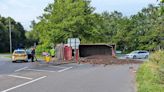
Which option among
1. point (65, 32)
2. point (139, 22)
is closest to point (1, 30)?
point (139, 22)

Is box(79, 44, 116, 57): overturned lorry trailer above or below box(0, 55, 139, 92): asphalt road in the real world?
above

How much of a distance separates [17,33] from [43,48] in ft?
147

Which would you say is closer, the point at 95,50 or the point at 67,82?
the point at 67,82

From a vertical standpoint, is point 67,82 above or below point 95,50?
below

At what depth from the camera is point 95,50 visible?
5362 centimetres

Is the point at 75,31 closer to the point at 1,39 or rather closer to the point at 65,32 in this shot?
the point at 65,32

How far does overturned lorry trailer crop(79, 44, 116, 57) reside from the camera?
173 ft

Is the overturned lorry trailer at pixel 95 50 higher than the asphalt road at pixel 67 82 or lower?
higher

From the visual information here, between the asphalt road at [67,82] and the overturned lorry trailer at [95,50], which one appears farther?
the overturned lorry trailer at [95,50]

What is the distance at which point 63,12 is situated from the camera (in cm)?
7381

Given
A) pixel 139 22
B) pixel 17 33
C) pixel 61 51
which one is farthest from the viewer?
pixel 17 33

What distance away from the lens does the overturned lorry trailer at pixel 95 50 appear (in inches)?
2082

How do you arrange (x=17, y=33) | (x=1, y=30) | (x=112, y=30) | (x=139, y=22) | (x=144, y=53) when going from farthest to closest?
1. (x=17, y=33)
2. (x=1, y=30)
3. (x=112, y=30)
4. (x=139, y=22)
5. (x=144, y=53)

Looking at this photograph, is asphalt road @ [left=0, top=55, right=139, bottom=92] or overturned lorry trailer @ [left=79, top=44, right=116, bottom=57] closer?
asphalt road @ [left=0, top=55, right=139, bottom=92]
